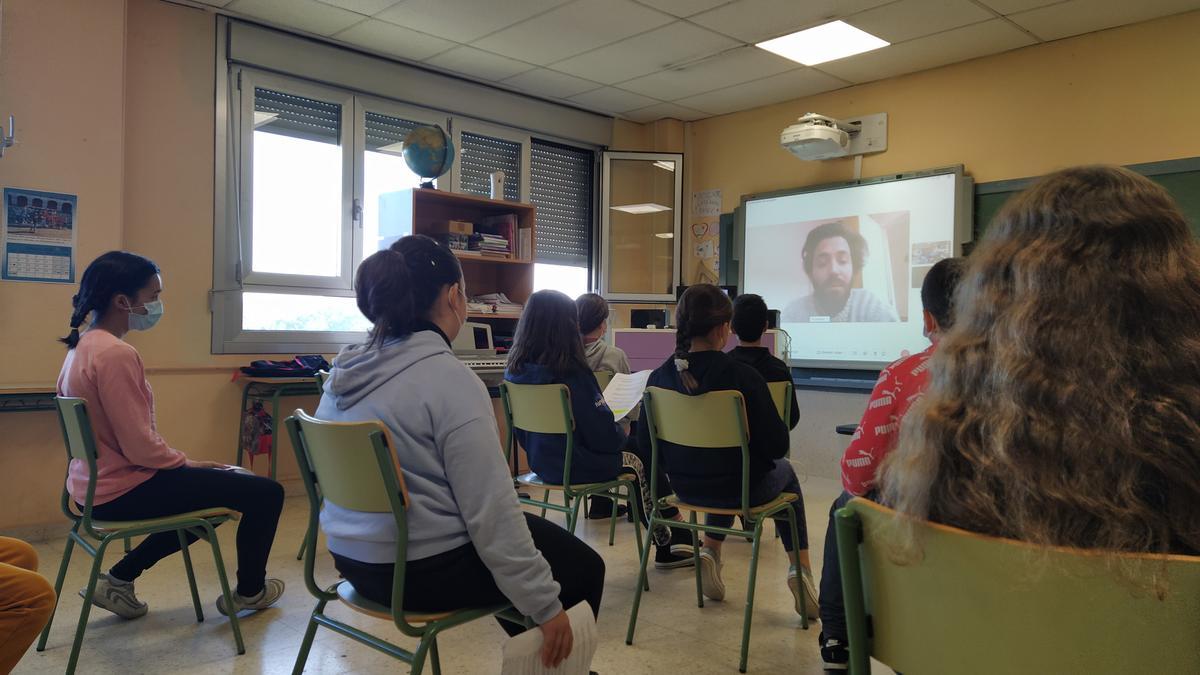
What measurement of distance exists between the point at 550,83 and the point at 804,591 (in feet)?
13.3

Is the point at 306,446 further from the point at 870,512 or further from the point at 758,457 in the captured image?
the point at 758,457

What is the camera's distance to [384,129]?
16.9 feet

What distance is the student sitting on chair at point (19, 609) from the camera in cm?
146

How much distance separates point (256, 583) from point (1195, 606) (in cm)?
262

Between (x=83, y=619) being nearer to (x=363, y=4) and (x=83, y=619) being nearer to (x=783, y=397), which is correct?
(x=783, y=397)

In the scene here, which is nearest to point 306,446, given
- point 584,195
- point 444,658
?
point 444,658

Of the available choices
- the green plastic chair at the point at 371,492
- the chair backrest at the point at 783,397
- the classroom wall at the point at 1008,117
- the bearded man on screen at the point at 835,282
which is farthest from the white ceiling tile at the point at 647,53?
the green plastic chair at the point at 371,492

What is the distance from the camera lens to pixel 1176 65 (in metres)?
4.25

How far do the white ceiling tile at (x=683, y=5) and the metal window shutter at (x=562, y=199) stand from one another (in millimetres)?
1905

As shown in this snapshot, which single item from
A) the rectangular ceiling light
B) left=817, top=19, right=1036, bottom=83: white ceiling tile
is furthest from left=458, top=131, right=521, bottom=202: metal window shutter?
left=817, top=19, right=1036, bottom=83: white ceiling tile

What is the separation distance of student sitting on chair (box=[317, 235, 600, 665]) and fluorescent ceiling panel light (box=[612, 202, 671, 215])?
15.5 feet

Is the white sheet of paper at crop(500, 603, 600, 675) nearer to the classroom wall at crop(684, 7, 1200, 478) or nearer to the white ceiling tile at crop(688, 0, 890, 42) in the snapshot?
the white ceiling tile at crop(688, 0, 890, 42)

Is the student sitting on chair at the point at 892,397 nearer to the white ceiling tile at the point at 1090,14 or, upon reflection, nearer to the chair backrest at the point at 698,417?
the chair backrest at the point at 698,417

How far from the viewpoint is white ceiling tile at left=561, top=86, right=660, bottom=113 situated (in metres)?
5.79
